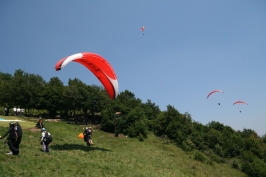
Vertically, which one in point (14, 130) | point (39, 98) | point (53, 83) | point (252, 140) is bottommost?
point (252, 140)

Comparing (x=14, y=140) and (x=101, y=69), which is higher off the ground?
(x=101, y=69)

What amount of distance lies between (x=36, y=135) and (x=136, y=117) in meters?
20.7

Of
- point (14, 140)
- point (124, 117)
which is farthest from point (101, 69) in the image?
point (124, 117)

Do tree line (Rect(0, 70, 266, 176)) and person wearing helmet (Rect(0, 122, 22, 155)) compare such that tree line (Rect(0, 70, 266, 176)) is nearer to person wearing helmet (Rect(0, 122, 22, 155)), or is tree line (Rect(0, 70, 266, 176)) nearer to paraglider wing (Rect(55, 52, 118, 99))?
paraglider wing (Rect(55, 52, 118, 99))

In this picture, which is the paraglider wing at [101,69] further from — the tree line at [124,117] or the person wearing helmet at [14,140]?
the tree line at [124,117]

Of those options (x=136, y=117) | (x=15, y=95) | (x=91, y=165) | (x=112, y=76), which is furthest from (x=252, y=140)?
(x=15, y=95)

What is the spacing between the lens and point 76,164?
508 inches

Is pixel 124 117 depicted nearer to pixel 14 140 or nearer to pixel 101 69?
pixel 101 69

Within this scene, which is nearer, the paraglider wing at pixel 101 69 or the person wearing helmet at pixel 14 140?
the person wearing helmet at pixel 14 140

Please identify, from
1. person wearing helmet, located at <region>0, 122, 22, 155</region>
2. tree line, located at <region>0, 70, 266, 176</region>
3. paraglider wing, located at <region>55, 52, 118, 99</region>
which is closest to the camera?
person wearing helmet, located at <region>0, 122, 22, 155</region>

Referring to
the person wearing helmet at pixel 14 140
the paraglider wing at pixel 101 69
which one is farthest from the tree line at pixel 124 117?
the person wearing helmet at pixel 14 140

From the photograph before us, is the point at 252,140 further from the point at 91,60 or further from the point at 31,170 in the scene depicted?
the point at 31,170

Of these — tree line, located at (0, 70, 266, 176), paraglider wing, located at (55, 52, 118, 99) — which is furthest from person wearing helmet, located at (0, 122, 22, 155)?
tree line, located at (0, 70, 266, 176)

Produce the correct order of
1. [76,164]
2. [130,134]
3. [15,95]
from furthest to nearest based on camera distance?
[15,95] < [130,134] < [76,164]
